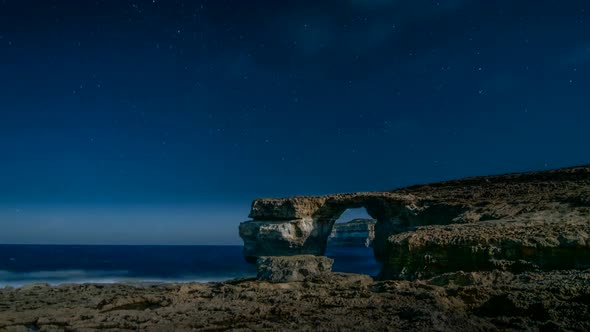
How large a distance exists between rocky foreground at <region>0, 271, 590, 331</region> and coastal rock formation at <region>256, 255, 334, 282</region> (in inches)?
127

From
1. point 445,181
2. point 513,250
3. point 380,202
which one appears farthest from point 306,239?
point 513,250

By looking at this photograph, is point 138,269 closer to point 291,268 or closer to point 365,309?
point 291,268

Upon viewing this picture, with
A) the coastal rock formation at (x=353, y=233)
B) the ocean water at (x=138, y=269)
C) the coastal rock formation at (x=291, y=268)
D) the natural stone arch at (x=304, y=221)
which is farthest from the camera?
the coastal rock formation at (x=353, y=233)

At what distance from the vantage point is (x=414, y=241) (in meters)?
12.2

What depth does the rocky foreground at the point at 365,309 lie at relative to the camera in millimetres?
6211

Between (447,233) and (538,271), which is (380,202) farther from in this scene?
(538,271)

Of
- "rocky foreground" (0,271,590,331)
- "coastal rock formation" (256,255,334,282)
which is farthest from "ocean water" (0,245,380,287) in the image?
"rocky foreground" (0,271,590,331)

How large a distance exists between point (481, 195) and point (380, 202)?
676 cm

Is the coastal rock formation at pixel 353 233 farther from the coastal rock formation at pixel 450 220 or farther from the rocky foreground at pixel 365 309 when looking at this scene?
the rocky foreground at pixel 365 309

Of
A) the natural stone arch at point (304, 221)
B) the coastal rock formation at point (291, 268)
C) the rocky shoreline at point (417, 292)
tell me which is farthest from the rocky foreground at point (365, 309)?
the natural stone arch at point (304, 221)

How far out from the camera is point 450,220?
69.3 ft

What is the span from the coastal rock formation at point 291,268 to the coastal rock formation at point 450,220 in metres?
2.54

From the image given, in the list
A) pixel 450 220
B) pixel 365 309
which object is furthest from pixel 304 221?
pixel 365 309

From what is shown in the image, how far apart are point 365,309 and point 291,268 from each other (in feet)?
21.5
